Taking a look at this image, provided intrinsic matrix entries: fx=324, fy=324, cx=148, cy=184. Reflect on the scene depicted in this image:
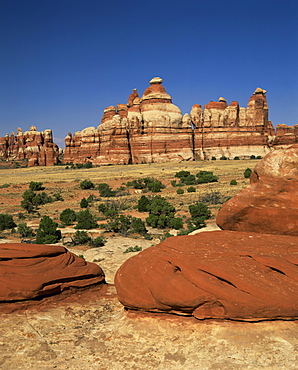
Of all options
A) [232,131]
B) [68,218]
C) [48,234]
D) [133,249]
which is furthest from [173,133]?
[133,249]

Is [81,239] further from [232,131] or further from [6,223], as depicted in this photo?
[232,131]

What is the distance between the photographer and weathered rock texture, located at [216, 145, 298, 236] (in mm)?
8008

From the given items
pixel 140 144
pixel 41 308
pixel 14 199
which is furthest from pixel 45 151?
pixel 41 308

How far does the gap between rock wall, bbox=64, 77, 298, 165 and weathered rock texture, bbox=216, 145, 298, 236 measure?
187ft

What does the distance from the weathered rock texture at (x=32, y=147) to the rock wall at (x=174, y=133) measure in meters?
12.6

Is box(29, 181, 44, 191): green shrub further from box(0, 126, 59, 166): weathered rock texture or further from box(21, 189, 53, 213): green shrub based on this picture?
box(0, 126, 59, 166): weathered rock texture

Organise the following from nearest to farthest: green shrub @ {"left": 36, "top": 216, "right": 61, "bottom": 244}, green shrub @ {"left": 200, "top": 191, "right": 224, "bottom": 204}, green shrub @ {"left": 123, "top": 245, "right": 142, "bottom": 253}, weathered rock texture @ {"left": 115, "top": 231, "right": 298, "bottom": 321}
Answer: weathered rock texture @ {"left": 115, "top": 231, "right": 298, "bottom": 321} < green shrub @ {"left": 123, "top": 245, "right": 142, "bottom": 253} < green shrub @ {"left": 36, "top": 216, "right": 61, "bottom": 244} < green shrub @ {"left": 200, "top": 191, "right": 224, "bottom": 204}

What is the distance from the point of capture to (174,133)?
66.1 m

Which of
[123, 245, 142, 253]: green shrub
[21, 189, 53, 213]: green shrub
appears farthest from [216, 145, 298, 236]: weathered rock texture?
[21, 189, 53, 213]: green shrub

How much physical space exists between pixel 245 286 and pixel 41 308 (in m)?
5.18

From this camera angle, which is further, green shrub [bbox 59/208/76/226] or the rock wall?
the rock wall

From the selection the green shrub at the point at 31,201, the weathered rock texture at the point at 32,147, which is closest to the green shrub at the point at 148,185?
the green shrub at the point at 31,201

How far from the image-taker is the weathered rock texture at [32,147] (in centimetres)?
8350

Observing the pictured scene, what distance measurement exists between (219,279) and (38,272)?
188 inches
